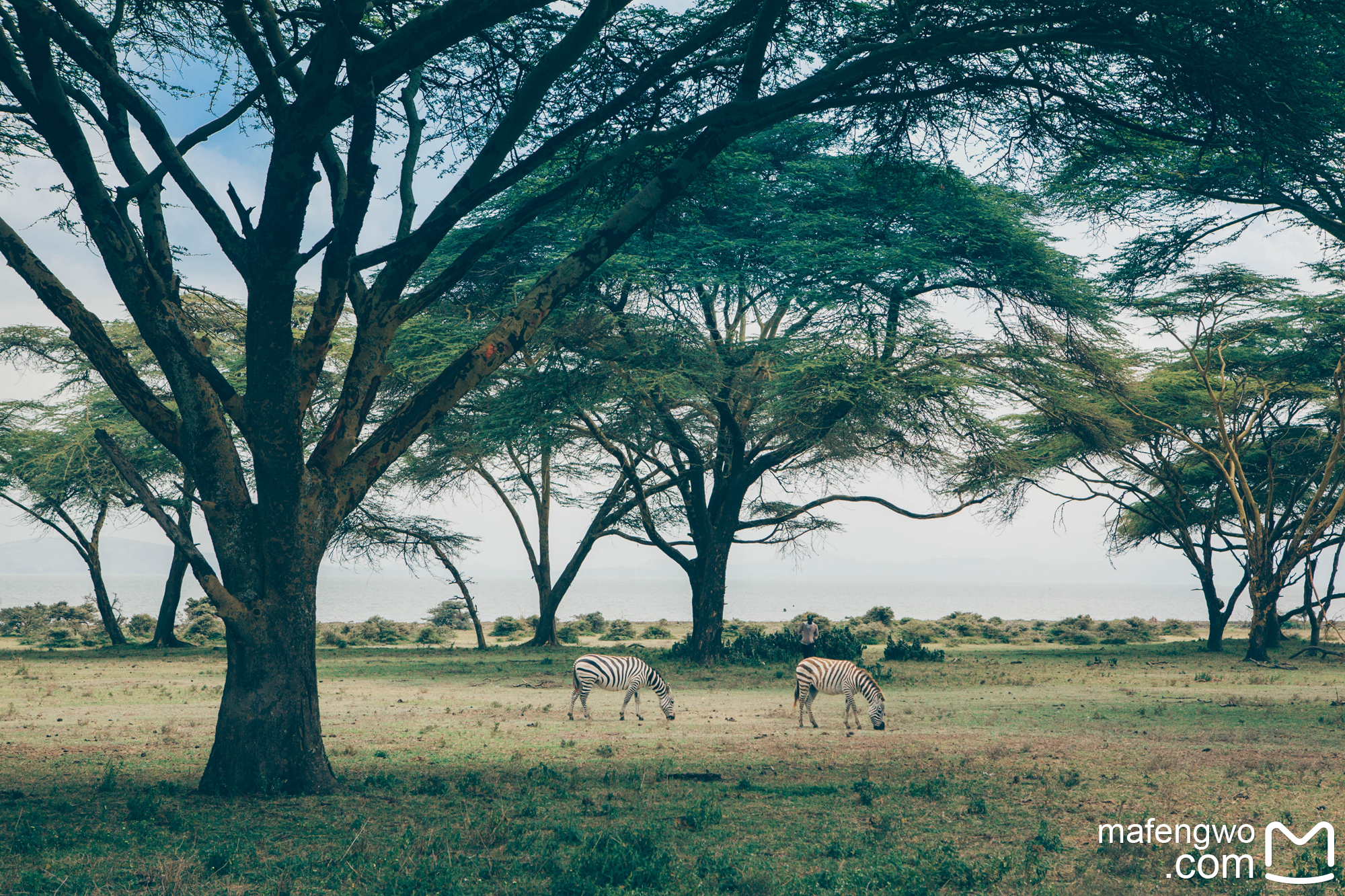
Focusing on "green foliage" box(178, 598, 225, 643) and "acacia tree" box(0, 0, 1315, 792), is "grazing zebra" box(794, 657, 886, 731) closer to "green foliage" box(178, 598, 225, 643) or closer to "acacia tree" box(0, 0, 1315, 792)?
"acacia tree" box(0, 0, 1315, 792)

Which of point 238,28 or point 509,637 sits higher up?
point 238,28

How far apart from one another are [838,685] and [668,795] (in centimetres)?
527

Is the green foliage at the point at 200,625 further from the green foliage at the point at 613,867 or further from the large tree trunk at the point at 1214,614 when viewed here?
the large tree trunk at the point at 1214,614

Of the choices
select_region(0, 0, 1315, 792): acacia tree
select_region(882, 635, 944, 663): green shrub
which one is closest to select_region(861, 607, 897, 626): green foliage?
select_region(882, 635, 944, 663): green shrub

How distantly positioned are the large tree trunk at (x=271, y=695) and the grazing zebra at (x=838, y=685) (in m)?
6.71

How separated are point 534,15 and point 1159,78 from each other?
5983mm

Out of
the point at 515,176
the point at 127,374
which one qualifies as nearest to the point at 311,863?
the point at 127,374

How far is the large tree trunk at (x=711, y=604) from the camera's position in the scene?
21016mm

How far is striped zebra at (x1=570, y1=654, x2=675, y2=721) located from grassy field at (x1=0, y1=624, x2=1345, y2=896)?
58 centimetres

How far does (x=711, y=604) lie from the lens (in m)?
21.2

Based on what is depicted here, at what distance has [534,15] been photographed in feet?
30.3

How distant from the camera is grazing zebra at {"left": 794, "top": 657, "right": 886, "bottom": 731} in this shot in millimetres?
12078

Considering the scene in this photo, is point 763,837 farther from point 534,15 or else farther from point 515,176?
point 534,15

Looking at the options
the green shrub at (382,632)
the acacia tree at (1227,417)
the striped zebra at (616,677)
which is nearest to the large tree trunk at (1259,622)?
the acacia tree at (1227,417)
